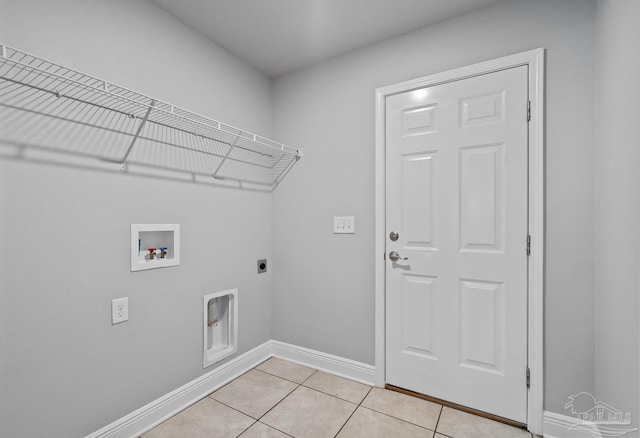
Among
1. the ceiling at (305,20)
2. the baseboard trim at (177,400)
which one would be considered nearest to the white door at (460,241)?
the ceiling at (305,20)

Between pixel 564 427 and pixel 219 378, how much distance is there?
199 centimetres

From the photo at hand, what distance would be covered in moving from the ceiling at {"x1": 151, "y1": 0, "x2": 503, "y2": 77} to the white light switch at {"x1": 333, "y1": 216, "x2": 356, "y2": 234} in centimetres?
122

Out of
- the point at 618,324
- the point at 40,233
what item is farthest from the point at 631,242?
the point at 40,233

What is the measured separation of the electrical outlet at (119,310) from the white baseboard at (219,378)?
50cm

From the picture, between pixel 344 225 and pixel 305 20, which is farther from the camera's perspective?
pixel 344 225

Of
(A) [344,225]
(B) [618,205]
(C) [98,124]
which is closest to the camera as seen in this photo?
(B) [618,205]

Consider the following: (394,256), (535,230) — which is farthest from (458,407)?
(535,230)

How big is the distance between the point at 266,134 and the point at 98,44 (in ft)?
4.02

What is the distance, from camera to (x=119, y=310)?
4.95ft

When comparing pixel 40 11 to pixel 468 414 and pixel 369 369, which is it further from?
pixel 468 414

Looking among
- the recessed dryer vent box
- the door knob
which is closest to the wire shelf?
the recessed dryer vent box

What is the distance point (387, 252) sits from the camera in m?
2.00

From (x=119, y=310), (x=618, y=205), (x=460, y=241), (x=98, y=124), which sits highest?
(x=98, y=124)

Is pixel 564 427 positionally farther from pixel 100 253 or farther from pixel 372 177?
pixel 100 253
